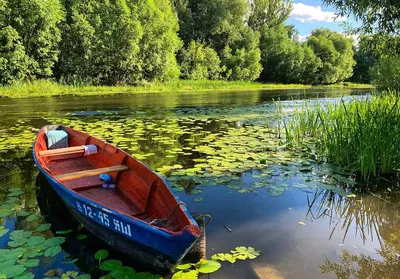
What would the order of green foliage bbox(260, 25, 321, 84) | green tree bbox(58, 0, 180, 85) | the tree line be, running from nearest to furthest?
1. the tree line
2. green tree bbox(58, 0, 180, 85)
3. green foliage bbox(260, 25, 321, 84)

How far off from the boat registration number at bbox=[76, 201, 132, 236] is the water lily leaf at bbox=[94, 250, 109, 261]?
26 centimetres

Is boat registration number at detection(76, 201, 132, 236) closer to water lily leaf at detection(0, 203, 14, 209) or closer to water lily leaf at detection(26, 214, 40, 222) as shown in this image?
water lily leaf at detection(26, 214, 40, 222)

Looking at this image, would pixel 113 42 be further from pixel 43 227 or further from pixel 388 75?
pixel 43 227

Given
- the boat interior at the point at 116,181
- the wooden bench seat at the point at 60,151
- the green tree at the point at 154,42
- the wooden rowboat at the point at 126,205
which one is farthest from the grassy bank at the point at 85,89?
the wooden rowboat at the point at 126,205

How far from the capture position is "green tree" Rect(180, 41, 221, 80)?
104 ft

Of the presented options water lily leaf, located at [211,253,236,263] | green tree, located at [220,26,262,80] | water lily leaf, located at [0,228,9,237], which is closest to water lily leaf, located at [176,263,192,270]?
water lily leaf, located at [211,253,236,263]

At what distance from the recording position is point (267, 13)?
47.2 m

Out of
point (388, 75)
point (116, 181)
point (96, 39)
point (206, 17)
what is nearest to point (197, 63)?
point (206, 17)

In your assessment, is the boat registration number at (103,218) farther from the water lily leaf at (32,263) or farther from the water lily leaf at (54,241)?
the water lily leaf at (32,263)

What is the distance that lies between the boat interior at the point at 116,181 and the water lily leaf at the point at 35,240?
24.5 inches

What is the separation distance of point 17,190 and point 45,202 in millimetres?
541

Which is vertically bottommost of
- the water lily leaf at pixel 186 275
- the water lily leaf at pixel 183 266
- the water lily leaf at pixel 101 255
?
the water lily leaf at pixel 186 275

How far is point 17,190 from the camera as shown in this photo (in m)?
4.18

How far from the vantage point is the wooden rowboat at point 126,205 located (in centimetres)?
230
